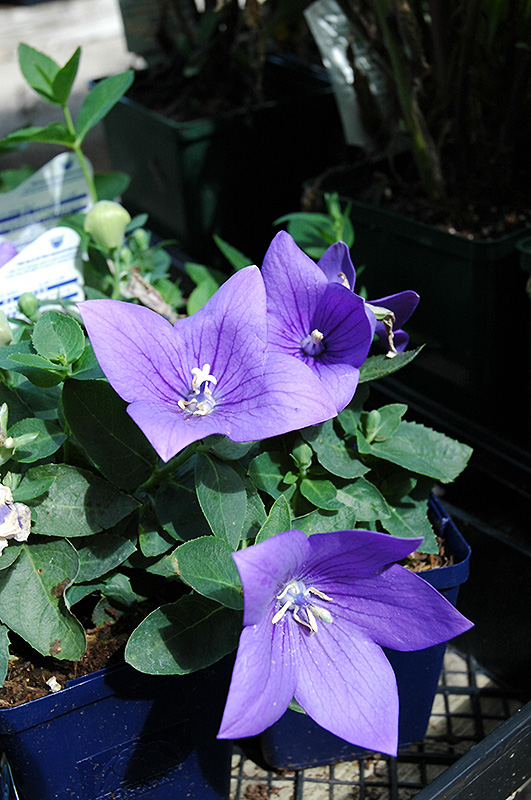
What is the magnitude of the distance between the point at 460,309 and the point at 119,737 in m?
0.58

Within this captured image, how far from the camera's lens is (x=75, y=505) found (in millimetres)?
513

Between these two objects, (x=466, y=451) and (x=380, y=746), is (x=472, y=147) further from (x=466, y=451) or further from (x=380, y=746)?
(x=380, y=746)

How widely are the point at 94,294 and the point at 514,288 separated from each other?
1.52 ft

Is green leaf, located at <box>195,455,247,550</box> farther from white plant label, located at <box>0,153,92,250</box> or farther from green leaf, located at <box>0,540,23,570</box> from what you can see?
white plant label, located at <box>0,153,92,250</box>

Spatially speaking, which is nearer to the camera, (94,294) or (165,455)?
(165,455)

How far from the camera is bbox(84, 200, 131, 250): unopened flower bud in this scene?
676 millimetres

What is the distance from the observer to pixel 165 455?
378 millimetres

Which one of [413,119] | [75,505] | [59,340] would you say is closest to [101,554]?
[75,505]

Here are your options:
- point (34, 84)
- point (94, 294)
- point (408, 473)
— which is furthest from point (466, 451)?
point (34, 84)

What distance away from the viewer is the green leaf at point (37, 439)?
50 centimetres

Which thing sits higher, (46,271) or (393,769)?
(46,271)

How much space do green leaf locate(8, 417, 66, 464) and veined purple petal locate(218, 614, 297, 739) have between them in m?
0.18

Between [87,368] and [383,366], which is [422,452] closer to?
[383,366]

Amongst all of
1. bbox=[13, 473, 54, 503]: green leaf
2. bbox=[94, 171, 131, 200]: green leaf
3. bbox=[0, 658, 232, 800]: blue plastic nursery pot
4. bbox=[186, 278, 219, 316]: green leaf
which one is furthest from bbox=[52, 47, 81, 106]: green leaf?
bbox=[0, 658, 232, 800]: blue plastic nursery pot
